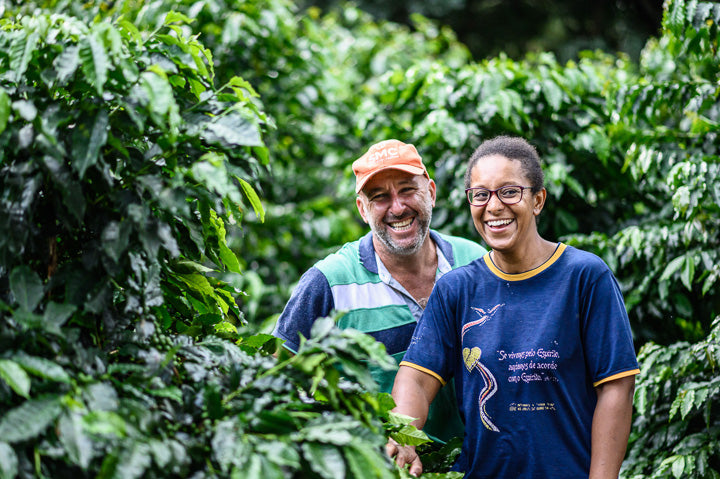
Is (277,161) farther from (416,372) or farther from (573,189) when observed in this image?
(416,372)

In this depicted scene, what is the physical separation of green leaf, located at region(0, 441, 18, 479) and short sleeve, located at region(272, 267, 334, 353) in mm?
1458

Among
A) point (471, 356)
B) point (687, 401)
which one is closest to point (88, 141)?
point (471, 356)

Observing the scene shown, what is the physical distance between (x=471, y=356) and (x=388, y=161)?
99 cm

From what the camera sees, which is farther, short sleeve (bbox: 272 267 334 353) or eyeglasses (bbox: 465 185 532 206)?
short sleeve (bbox: 272 267 334 353)

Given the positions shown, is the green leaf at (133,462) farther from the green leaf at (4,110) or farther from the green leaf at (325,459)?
the green leaf at (4,110)

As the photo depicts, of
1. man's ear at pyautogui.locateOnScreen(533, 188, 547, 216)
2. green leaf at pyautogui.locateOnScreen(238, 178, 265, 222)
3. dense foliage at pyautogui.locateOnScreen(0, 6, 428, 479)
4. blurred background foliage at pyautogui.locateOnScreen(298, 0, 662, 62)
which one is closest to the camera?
dense foliage at pyautogui.locateOnScreen(0, 6, 428, 479)

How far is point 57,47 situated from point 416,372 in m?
1.51

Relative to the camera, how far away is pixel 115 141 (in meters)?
1.76

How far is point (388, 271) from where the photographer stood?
303 centimetres

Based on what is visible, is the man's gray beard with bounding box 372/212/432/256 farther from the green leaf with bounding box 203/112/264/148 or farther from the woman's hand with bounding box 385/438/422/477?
the green leaf with bounding box 203/112/264/148

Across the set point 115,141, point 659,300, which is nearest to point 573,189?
point 659,300

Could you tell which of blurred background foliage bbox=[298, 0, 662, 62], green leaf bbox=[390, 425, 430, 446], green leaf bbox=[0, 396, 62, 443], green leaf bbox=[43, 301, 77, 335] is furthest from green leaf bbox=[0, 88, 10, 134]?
blurred background foliage bbox=[298, 0, 662, 62]

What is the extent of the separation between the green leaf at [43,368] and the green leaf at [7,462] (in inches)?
6.7

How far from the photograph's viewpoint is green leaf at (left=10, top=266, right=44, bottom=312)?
1.69m
